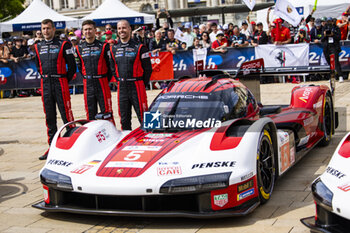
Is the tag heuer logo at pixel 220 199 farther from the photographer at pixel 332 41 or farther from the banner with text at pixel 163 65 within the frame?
the banner with text at pixel 163 65

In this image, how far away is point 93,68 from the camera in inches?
335

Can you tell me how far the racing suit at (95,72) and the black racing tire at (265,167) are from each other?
3530 mm

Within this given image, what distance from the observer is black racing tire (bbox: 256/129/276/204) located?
17.4ft

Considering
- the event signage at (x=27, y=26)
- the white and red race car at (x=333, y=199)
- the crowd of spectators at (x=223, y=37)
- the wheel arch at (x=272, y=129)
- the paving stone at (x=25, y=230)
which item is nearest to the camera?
the white and red race car at (x=333, y=199)

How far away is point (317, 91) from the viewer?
318 inches

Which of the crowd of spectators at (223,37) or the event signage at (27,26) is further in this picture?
the event signage at (27,26)

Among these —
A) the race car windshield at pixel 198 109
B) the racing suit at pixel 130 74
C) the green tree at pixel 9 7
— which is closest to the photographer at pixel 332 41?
the racing suit at pixel 130 74

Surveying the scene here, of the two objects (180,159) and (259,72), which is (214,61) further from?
(180,159)

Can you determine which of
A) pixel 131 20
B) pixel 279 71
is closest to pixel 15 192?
pixel 279 71

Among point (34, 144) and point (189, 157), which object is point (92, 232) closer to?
point (189, 157)

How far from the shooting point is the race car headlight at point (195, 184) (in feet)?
15.7

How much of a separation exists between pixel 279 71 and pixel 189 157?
3139mm

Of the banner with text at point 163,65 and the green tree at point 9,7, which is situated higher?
the green tree at point 9,7

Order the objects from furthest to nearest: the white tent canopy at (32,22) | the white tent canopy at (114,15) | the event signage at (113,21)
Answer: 1. the white tent canopy at (32,22)
2. the white tent canopy at (114,15)
3. the event signage at (113,21)
